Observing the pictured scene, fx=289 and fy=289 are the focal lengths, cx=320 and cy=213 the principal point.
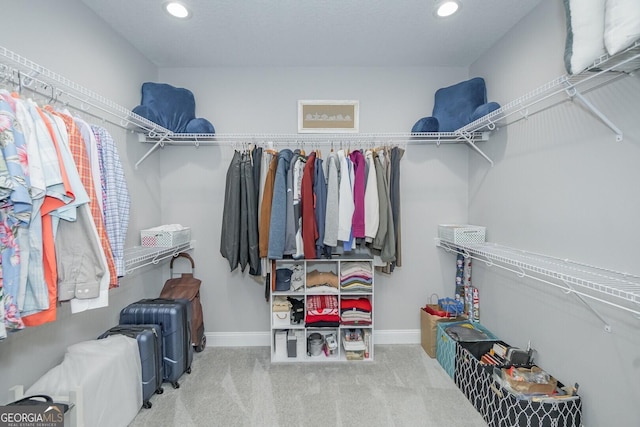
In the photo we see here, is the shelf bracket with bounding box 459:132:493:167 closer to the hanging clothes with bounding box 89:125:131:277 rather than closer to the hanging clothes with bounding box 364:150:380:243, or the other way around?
the hanging clothes with bounding box 364:150:380:243

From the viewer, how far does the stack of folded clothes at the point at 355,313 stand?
2.40m

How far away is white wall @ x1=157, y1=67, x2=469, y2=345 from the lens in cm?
267

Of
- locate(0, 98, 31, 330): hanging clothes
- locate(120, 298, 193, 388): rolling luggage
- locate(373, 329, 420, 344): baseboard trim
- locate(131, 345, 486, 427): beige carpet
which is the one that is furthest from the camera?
locate(373, 329, 420, 344): baseboard trim

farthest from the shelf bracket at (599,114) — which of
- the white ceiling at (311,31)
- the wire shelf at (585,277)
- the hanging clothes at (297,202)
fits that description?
the hanging clothes at (297,202)

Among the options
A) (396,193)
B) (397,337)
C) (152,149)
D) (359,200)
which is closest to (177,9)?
(152,149)

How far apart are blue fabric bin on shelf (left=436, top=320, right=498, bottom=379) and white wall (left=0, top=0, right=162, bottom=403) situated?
2.48m

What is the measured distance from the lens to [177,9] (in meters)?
1.87

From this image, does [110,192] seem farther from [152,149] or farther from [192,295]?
[192,295]

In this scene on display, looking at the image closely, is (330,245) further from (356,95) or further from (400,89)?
(400,89)

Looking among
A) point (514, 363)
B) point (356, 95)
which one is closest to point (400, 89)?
point (356, 95)

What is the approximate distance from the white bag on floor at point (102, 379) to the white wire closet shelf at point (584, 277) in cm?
229

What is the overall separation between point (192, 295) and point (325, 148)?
5.71ft

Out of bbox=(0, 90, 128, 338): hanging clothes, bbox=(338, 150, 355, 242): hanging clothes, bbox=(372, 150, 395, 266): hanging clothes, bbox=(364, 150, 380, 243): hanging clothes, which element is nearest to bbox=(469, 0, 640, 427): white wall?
bbox=(372, 150, 395, 266): hanging clothes

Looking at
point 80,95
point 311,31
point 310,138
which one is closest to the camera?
point 80,95
